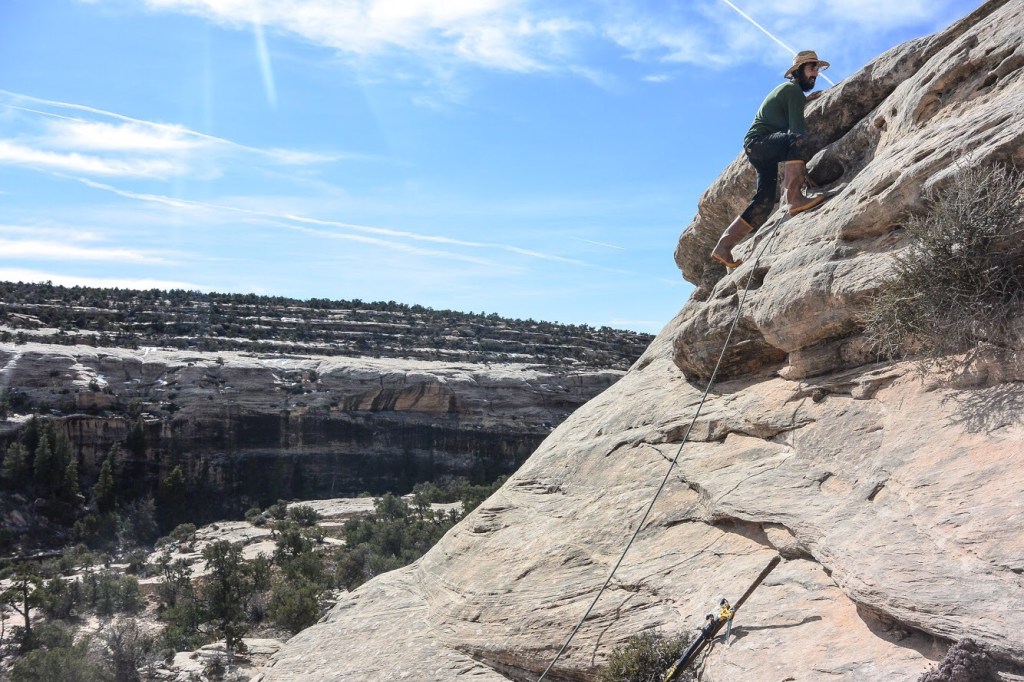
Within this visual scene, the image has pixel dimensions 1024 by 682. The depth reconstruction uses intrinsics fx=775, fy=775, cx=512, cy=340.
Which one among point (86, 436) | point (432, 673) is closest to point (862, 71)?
point (432, 673)

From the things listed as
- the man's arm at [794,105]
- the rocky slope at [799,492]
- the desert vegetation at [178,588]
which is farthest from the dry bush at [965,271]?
the desert vegetation at [178,588]

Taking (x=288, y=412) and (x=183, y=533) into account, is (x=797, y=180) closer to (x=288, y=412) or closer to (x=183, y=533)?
(x=183, y=533)

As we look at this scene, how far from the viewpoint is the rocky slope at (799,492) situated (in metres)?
4.43

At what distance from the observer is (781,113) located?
27.3 feet

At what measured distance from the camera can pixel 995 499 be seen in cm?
431

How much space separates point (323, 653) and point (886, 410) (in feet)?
20.8

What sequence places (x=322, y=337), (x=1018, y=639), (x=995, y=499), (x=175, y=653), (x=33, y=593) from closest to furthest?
(x=1018, y=639) < (x=995, y=499) < (x=175, y=653) < (x=33, y=593) < (x=322, y=337)

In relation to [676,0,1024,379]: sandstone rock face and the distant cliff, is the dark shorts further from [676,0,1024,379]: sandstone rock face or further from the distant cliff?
the distant cliff

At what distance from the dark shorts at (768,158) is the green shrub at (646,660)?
506cm

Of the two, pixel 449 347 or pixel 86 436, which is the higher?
pixel 449 347

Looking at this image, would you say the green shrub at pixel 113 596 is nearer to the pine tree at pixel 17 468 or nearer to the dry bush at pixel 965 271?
the pine tree at pixel 17 468

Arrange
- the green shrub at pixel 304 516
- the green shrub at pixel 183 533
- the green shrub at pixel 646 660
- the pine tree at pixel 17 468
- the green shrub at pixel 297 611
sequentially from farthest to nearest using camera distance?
the pine tree at pixel 17 468, the green shrub at pixel 304 516, the green shrub at pixel 183 533, the green shrub at pixel 297 611, the green shrub at pixel 646 660

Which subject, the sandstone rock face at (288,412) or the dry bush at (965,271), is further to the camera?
the sandstone rock face at (288,412)

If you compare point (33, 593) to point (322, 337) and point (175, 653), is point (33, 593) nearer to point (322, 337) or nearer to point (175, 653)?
point (175, 653)
